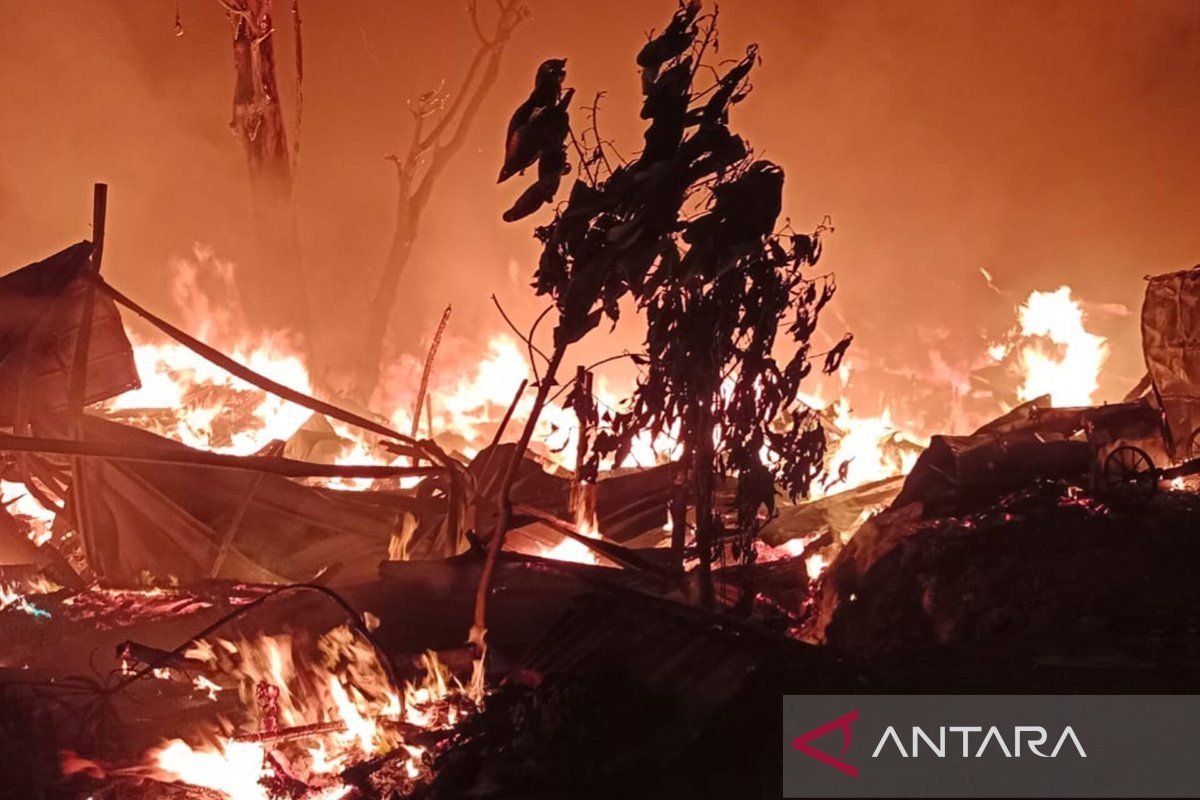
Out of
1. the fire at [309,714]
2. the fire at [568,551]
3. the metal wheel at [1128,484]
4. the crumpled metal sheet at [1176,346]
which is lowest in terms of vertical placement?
the fire at [309,714]

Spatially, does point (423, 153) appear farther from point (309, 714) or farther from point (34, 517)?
point (309, 714)

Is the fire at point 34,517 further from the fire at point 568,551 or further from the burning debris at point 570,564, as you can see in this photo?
the fire at point 568,551

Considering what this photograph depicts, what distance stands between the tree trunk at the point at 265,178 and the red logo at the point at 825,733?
20.4 m

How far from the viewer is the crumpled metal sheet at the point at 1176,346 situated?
9.72 meters

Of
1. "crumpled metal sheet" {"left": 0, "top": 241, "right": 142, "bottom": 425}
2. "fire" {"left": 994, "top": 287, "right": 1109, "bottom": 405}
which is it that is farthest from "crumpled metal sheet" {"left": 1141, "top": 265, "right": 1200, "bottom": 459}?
"crumpled metal sheet" {"left": 0, "top": 241, "right": 142, "bottom": 425}

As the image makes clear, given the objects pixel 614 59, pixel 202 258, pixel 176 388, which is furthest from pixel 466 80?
pixel 176 388

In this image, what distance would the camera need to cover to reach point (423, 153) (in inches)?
875

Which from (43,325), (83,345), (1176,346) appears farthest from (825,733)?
(1176,346)

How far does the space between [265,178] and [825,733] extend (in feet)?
68.5

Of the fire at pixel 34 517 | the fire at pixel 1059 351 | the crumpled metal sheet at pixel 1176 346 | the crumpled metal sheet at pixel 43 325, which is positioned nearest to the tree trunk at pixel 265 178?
the fire at pixel 34 517

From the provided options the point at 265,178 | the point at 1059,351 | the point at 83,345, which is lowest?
the point at 83,345

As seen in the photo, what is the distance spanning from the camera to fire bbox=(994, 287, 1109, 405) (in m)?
19.1

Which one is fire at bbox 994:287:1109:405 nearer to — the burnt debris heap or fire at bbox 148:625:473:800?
the burnt debris heap

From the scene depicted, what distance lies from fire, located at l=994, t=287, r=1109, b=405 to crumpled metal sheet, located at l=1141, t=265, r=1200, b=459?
935cm
